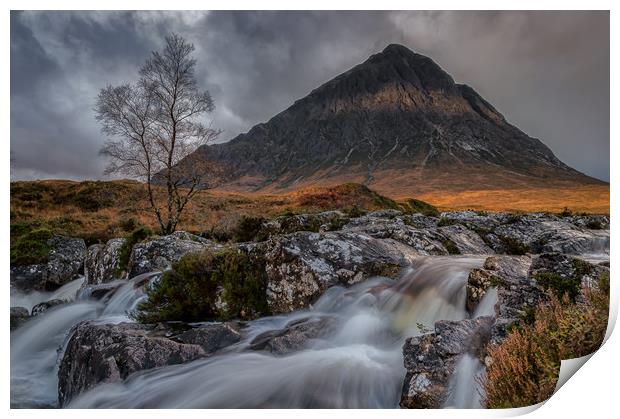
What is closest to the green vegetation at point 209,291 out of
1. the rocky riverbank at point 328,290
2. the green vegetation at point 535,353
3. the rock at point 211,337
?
the rocky riverbank at point 328,290

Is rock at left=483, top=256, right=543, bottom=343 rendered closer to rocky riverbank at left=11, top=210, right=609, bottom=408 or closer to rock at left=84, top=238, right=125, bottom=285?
rocky riverbank at left=11, top=210, right=609, bottom=408

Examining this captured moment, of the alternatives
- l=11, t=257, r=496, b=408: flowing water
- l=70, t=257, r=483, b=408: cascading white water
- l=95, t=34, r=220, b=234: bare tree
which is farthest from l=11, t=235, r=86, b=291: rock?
l=70, t=257, r=483, b=408: cascading white water

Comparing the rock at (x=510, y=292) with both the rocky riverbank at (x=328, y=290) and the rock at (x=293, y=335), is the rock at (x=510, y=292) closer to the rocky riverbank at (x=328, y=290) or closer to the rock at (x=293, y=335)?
the rocky riverbank at (x=328, y=290)

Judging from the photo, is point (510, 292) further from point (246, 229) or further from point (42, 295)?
point (42, 295)

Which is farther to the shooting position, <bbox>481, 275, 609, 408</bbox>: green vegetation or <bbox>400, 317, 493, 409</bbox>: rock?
<bbox>400, 317, 493, 409</bbox>: rock

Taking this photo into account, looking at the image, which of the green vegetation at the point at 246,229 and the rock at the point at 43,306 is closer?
the rock at the point at 43,306

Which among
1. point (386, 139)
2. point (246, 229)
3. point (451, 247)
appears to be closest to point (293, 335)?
point (451, 247)

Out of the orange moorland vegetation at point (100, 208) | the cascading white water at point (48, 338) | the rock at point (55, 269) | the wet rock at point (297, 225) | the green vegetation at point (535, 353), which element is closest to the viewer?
the green vegetation at point (535, 353)
